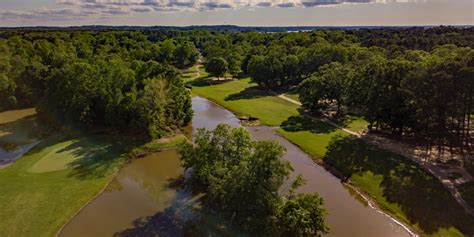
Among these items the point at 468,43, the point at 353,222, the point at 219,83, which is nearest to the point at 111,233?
the point at 353,222

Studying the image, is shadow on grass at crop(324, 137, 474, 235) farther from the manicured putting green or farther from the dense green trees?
the manicured putting green

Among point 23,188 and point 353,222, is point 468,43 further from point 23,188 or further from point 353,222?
point 23,188

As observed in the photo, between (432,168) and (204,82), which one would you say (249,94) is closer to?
(204,82)

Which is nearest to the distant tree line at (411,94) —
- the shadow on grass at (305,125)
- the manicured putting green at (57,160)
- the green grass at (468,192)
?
the shadow on grass at (305,125)

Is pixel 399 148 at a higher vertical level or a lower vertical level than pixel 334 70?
lower

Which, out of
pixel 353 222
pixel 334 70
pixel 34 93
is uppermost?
pixel 334 70

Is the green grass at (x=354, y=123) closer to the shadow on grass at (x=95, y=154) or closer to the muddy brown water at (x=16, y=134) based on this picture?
the shadow on grass at (x=95, y=154)
